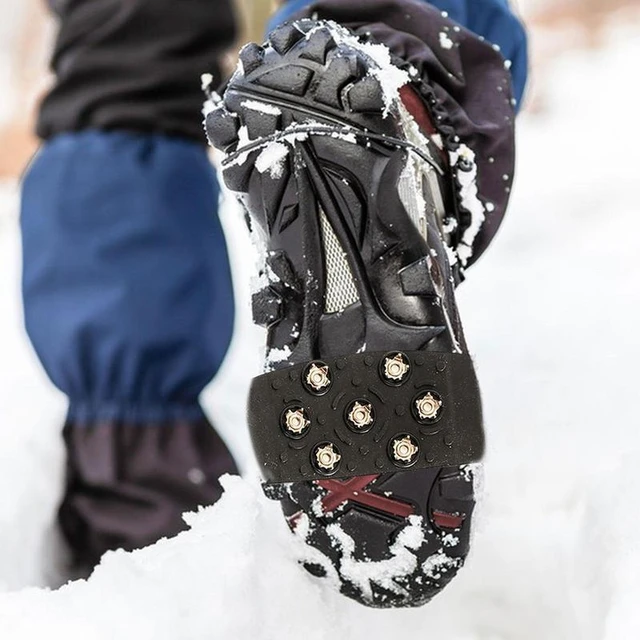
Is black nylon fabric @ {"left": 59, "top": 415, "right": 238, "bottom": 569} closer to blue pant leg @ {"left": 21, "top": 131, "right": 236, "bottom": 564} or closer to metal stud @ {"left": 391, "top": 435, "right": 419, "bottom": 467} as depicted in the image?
blue pant leg @ {"left": 21, "top": 131, "right": 236, "bottom": 564}

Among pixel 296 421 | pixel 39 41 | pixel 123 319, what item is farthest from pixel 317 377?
pixel 39 41

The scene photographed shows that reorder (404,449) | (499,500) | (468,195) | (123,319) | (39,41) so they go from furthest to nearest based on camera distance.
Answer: (39,41), (123,319), (499,500), (468,195), (404,449)

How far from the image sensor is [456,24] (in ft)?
2.22

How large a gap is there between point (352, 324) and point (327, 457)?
0.08 m

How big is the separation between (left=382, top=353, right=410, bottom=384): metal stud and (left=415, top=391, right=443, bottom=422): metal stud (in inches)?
0.6

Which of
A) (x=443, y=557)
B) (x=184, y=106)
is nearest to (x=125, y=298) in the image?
(x=184, y=106)

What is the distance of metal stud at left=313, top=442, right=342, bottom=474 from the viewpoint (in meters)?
0.48

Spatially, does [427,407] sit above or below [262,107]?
below

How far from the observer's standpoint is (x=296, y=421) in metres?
0.49

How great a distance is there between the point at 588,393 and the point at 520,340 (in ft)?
0.60

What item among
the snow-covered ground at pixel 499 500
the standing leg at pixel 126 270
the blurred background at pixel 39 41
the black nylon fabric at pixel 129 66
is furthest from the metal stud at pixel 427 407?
the blurred background at pixel 39 41

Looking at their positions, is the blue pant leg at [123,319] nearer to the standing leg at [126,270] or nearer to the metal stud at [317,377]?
the standing leg at [126,270]

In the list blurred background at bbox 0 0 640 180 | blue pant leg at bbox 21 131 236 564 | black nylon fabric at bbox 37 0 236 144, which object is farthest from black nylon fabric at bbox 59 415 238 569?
blurred background at bbox 0 0 640 180

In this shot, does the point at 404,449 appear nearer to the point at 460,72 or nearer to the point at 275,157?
the point at 275,157
